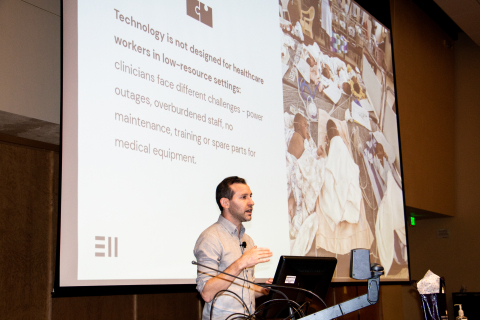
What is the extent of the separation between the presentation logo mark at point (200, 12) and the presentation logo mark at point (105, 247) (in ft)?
4.53

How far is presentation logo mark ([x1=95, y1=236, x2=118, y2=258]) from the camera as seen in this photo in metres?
2.05

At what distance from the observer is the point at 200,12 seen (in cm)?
280

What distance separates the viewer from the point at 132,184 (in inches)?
88.4

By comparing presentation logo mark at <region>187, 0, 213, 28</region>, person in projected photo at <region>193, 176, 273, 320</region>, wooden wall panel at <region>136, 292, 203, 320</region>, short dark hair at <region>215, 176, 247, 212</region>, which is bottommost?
wooden wall panel at <region>136, 292, 203, 320</region>

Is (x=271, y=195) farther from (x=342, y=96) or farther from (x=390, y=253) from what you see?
(x=390, y=253)

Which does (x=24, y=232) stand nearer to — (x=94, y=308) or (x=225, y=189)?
(x=94, y=308)

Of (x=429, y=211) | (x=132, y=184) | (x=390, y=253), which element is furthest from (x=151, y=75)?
(x=429, y=211)

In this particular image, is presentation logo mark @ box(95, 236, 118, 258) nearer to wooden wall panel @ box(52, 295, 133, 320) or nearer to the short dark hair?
the short dark hair

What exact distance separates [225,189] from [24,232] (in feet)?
4.17

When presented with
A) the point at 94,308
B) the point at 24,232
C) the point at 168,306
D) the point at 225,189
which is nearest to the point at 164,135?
the point at 225,189

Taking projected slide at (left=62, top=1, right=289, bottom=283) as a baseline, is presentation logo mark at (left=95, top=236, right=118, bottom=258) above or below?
below

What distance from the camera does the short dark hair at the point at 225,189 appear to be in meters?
2.49

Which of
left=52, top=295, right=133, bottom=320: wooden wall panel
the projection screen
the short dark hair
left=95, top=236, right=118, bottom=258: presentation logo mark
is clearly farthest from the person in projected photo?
left=52, top=295, right=133, bottom=320: wooden wall panel

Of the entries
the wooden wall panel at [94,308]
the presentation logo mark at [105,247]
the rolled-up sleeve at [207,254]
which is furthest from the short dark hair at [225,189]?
the wooden wall panel at [94,308]
